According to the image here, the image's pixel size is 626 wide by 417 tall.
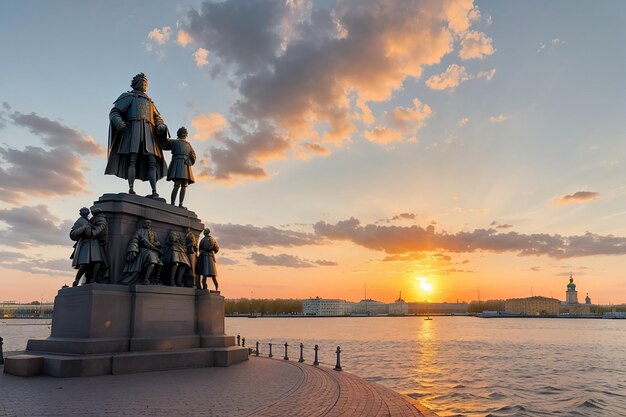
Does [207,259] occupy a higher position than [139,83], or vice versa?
[139,83]

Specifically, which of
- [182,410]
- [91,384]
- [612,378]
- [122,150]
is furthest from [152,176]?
[612,378]

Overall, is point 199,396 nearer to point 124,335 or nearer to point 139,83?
point 124,335

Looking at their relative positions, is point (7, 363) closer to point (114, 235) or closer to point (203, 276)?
point (114, 235)

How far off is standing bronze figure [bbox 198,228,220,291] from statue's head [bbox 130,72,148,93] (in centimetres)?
693

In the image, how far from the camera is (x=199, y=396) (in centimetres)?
1169

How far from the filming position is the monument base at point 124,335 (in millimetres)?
14562

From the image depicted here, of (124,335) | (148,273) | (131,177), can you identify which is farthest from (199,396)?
(131,177)

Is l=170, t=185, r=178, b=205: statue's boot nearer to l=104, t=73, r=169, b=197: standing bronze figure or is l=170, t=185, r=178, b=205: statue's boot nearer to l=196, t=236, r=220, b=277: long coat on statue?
l=104, t=73, r=169, b=197: standing bronze figure

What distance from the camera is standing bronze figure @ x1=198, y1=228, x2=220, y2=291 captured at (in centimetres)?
2005

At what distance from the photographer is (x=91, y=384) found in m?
12.9

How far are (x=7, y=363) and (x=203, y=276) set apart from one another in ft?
24.7

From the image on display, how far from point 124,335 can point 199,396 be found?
19.5ft

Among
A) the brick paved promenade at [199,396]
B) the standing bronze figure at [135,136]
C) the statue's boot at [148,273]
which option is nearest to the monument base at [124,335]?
the statue's boot at [148,273]

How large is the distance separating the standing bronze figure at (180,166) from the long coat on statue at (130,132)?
2.80 feet
